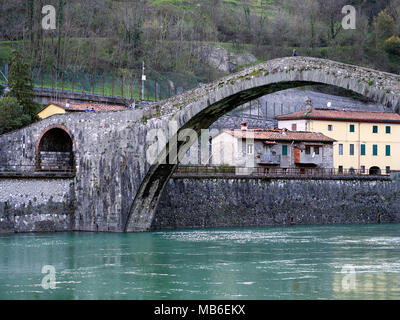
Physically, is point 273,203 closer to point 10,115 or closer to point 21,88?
point 10,115

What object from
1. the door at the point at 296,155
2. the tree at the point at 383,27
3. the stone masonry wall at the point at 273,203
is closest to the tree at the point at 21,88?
the stone masonry wall at the point at 273,203

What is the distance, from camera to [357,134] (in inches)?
1988

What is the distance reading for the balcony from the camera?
42.2m

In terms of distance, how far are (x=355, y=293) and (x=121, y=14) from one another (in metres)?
55.2

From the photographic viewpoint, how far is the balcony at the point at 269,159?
42156 millimetres

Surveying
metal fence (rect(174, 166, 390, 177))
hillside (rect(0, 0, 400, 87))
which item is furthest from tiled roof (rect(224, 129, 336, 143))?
hillside (rect(0, 0, 400, 87))

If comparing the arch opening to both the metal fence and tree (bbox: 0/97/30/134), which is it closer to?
tree (bbox: 0/97/30/134)

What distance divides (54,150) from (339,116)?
23.8 m

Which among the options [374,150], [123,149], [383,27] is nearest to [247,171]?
[123,149]

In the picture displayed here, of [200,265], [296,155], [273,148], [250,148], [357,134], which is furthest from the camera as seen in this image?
[357,134]

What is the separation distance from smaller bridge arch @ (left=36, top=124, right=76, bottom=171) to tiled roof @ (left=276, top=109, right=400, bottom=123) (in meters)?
20.5
